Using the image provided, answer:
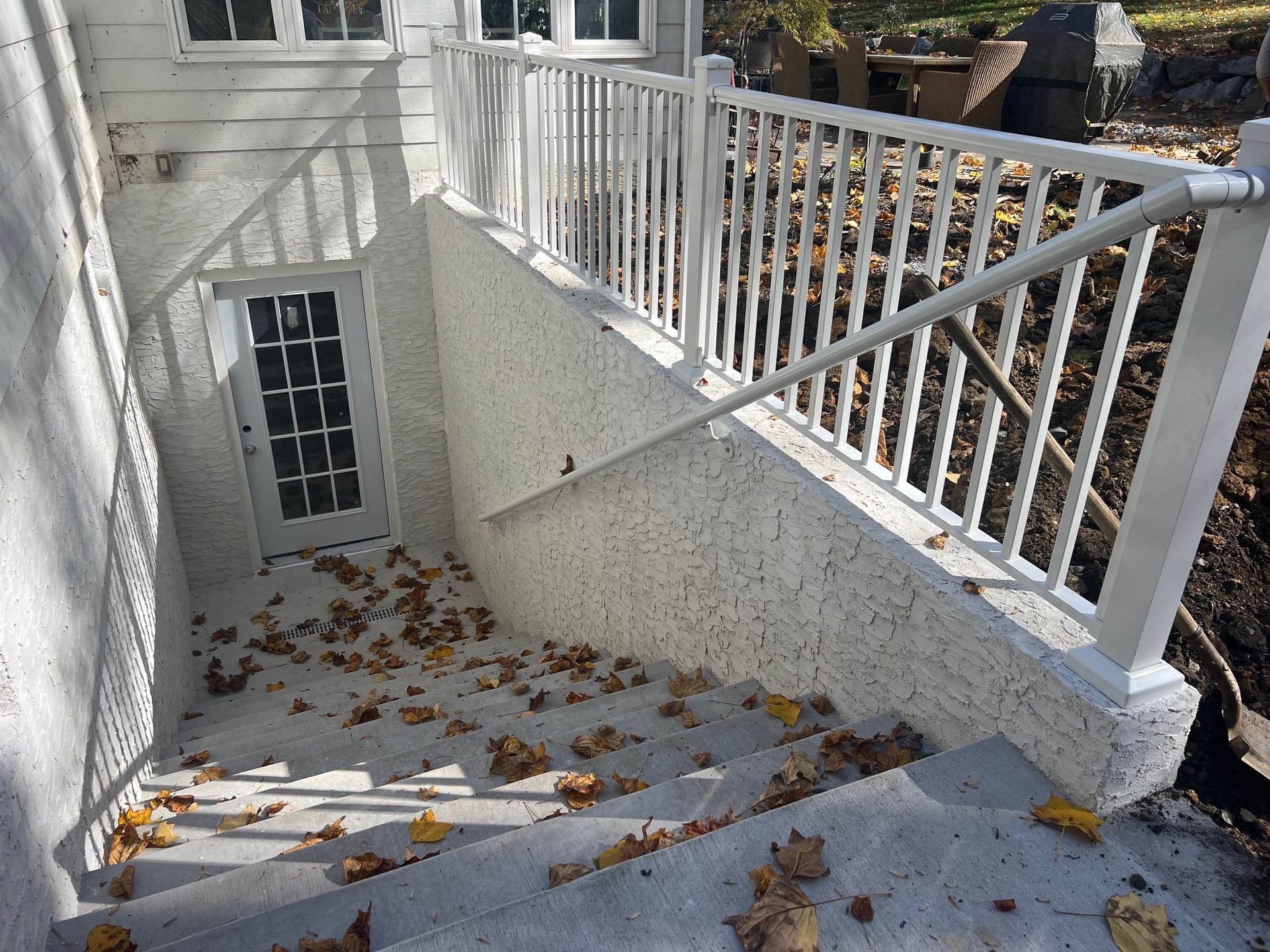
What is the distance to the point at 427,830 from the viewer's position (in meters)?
2.38

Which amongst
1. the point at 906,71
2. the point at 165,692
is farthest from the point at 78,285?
the point at 906,71

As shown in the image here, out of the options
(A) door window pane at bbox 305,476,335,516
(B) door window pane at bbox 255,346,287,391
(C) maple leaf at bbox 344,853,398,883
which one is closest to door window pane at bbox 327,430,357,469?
(A) door window pane at bbox 305,476,335,516

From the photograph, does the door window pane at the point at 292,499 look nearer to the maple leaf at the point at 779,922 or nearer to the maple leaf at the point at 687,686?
the maple leaf at the point at 687,686

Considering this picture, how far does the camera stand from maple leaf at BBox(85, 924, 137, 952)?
2059 millimetres

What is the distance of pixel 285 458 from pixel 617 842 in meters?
5.88

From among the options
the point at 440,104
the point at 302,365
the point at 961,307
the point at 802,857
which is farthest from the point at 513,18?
the point at 802,857

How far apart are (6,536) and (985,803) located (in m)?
2.52

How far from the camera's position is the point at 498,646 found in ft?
19.3

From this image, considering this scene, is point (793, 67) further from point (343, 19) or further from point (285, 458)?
point (285, 458)

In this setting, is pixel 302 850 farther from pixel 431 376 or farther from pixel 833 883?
pixel 431 376

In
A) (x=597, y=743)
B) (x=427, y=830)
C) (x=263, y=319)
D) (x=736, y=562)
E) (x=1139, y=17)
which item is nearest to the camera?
(x=427, y=830)

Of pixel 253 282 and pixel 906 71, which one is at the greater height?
pixel 906 71

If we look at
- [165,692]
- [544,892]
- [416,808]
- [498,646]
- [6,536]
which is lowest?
[498,646]

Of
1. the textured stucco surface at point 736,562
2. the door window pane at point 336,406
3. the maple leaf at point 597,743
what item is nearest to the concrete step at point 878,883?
the textured stucco surface at point 736,562
